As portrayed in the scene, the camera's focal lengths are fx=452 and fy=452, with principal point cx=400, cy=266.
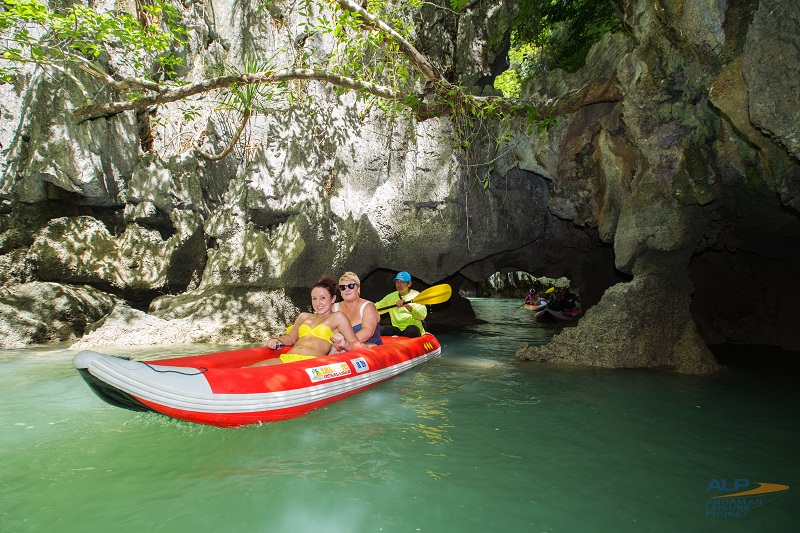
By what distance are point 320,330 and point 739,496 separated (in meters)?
3.53

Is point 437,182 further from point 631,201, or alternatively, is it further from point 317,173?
point 631,201

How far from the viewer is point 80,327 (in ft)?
26.3

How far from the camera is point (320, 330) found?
466 centimetres

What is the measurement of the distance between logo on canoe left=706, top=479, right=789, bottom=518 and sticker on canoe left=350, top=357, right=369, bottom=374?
10.3 ft

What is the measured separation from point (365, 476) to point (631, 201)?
6034mm

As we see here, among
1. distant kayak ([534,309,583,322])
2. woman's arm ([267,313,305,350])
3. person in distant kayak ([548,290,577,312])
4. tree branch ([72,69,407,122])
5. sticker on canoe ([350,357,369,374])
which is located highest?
tree branch ([72,69,407,122])

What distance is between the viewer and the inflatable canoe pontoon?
122 inches

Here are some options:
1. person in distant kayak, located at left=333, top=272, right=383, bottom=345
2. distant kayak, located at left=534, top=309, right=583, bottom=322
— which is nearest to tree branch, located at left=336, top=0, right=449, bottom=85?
person in distant kayak, located at left=333, top=272, right=383, bottom=345

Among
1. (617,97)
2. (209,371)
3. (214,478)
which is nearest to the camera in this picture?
(214,478)

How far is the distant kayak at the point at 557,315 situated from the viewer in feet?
49.0

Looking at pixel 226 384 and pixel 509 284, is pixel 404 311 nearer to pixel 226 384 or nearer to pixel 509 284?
pixel 226 384

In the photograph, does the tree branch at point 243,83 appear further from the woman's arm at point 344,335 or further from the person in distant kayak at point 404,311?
the woman's arm at point 344,335

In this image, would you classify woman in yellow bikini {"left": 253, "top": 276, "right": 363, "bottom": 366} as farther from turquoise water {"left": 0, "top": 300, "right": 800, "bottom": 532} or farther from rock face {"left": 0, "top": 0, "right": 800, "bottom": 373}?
rock face {"left": 0, "top": 0, "right": 800, "bottom": 373}

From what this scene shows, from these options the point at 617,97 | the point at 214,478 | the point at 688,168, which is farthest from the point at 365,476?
the point at 617,97
